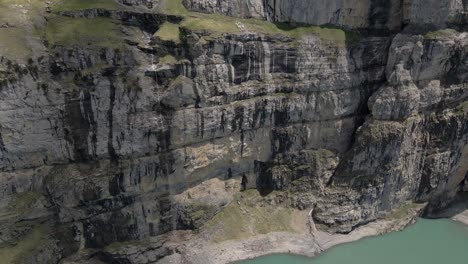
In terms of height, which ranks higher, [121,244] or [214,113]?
[214,113]

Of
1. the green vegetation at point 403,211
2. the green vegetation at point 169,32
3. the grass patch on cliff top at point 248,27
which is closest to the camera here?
the green vegetation at point 169,32

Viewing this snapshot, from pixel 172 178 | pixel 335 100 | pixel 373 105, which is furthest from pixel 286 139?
pixel 172 178

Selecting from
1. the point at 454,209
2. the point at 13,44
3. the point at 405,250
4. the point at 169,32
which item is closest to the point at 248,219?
the point at 405,250

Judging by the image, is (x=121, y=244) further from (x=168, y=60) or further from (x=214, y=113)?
(x=168, y=60)

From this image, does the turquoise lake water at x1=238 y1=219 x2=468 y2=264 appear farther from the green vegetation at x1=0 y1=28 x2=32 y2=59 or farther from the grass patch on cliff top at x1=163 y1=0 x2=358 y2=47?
the green vegetation at x1=0 y1=28 x2=32 y2=59

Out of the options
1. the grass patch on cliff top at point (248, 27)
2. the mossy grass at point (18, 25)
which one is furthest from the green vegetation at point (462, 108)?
the mossy grass at point (18, 25)

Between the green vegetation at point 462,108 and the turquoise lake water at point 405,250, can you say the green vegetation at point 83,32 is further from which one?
the green vegetation at point 462,108

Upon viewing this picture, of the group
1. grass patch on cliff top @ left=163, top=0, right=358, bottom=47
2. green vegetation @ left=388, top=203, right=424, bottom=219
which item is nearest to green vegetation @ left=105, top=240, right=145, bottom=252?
grass patch on cliff top @ left=163, top=0, right=358, bottom=47
